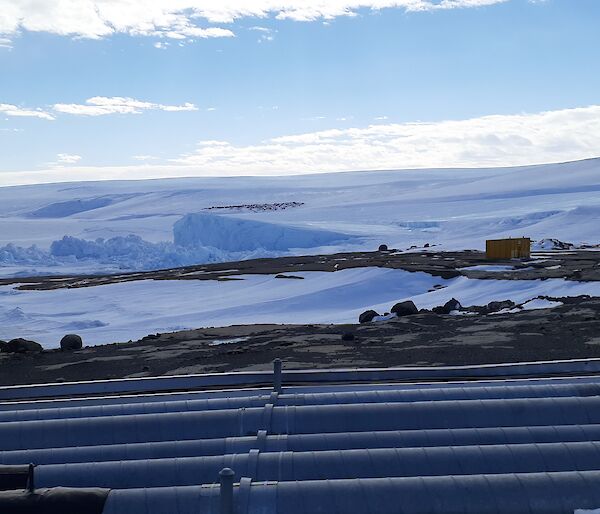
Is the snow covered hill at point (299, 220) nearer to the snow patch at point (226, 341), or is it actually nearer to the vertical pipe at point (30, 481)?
the snow patch at point (226, 341)

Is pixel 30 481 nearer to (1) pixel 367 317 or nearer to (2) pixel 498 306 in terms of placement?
(1) pixel 367 317

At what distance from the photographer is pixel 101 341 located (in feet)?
63.9

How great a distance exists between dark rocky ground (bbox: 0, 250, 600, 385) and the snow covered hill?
21.1 meters

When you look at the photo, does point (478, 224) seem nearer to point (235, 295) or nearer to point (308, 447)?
point (235, 295)

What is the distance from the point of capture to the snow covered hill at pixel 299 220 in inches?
1724

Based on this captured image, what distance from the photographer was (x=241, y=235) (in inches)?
1884

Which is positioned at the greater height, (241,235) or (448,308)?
(241,235)

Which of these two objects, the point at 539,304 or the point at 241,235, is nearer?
the point at 539,304

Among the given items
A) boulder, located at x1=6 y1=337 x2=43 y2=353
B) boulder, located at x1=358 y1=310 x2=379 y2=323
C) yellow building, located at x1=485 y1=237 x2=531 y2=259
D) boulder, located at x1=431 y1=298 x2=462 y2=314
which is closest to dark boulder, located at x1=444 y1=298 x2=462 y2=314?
boulder, located at x1=431 y1=298 x2=462 y2=314

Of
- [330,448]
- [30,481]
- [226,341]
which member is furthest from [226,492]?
[226,341]

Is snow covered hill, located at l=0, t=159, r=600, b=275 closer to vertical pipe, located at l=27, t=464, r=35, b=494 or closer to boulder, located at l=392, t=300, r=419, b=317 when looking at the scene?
boulder, located at l=392, t=300, r=419, b=317

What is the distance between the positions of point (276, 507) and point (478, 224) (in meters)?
43.0

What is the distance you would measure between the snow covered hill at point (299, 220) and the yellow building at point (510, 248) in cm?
729

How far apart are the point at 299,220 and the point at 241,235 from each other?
1069 cm
